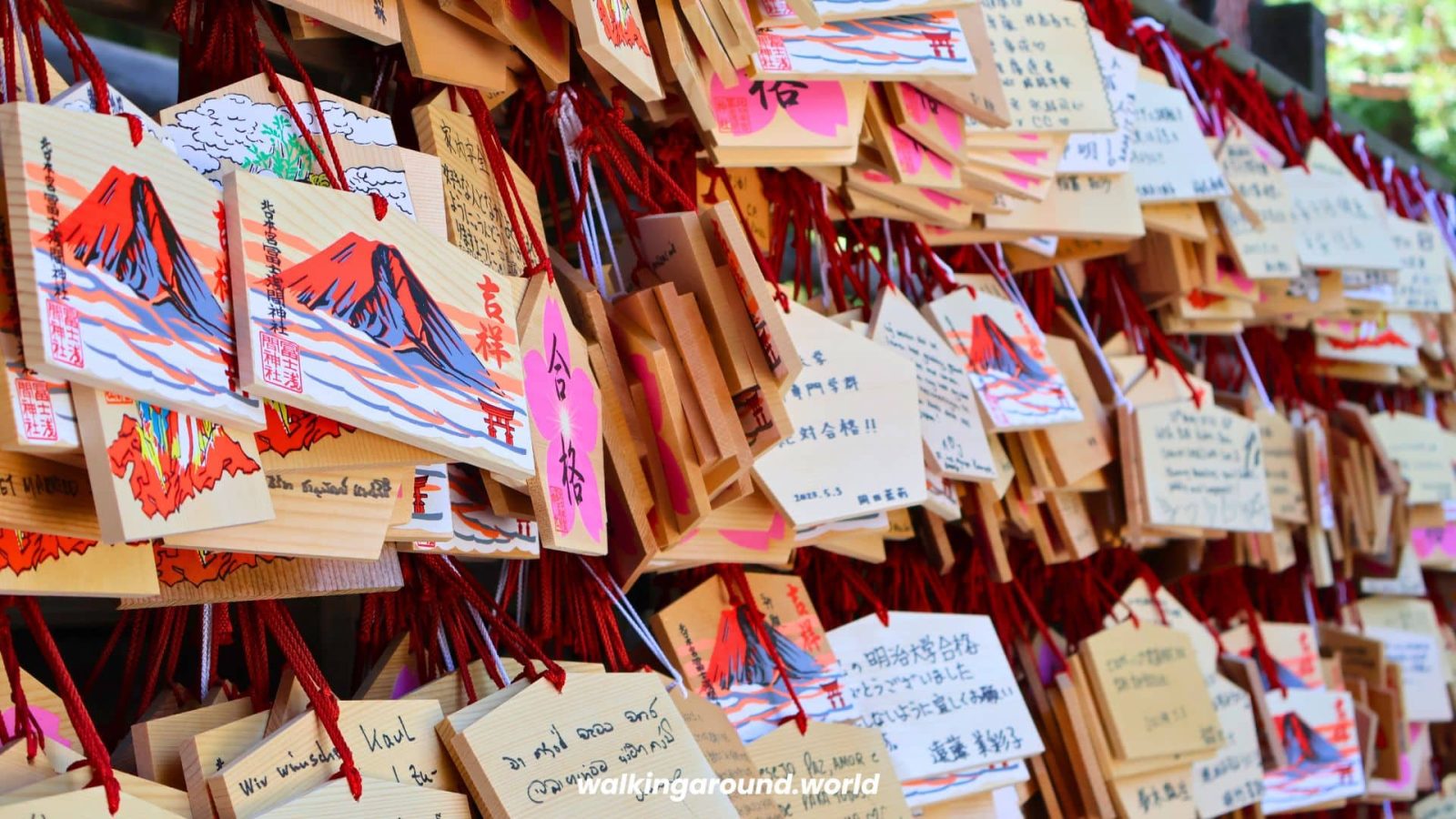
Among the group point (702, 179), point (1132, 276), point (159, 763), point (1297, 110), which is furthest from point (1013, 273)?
point (159, 763)

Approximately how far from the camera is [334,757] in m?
0.54

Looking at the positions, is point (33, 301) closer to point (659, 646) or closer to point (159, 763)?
point (159, 763)

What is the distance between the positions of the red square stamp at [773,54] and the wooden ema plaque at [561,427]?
216mm

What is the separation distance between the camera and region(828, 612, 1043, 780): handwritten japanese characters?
918 mm

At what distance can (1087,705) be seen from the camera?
1.10 metres

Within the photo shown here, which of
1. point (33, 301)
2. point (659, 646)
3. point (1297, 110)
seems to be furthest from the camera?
point (1297, 110)

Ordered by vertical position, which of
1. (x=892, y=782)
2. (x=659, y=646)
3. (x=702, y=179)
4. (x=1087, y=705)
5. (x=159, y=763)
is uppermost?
(x=702, y=179)

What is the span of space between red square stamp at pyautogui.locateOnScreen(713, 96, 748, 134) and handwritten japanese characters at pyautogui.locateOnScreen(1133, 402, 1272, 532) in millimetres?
529

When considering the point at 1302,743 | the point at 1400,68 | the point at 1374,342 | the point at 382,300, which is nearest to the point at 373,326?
the point at 382,300

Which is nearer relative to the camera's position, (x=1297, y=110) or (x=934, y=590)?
(x=934, y=590)

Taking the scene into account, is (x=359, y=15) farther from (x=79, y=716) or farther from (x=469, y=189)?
(x=79, y=716)

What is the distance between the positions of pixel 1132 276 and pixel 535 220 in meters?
0.85

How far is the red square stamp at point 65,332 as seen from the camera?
38cm

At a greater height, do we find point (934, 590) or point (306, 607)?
point (306, 607)
